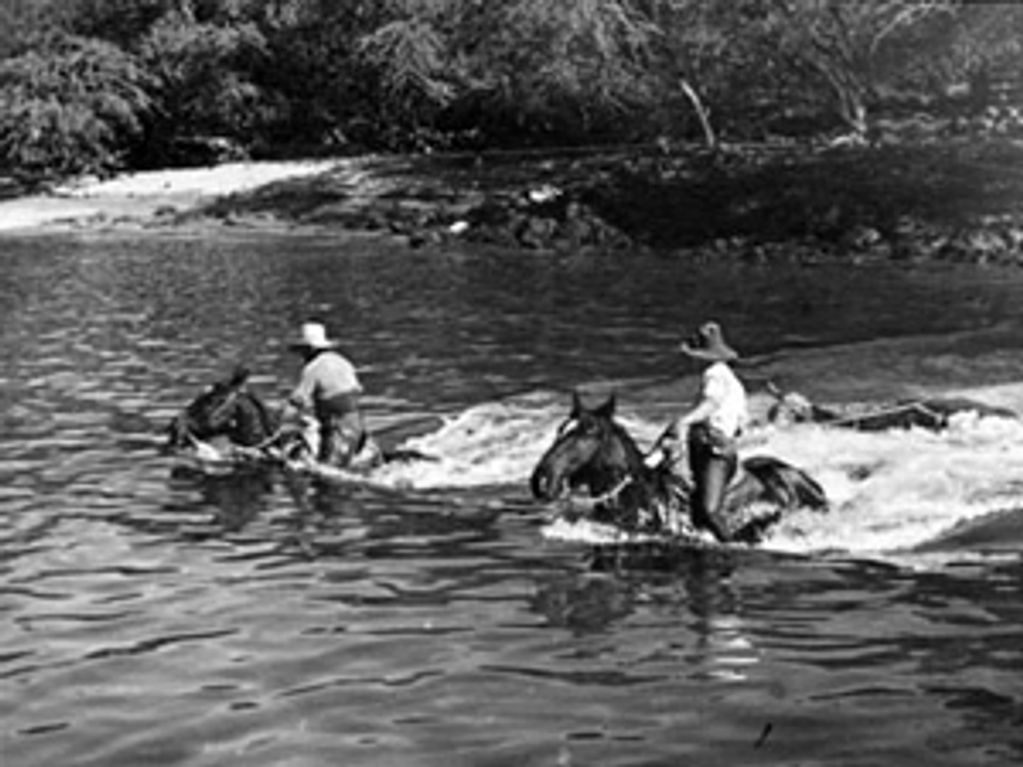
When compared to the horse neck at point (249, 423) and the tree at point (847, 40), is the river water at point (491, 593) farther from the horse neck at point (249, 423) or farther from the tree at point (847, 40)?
the tree at point (847, 40)

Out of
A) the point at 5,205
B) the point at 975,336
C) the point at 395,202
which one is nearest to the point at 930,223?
the point at 975,336

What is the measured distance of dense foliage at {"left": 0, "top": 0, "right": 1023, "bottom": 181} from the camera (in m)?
71.1

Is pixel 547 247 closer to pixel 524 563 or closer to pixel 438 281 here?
pixel 438 281

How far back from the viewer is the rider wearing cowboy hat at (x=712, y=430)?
18.6 m

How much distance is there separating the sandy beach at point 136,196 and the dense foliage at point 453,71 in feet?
10.1

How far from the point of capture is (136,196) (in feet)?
281

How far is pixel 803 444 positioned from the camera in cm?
2444

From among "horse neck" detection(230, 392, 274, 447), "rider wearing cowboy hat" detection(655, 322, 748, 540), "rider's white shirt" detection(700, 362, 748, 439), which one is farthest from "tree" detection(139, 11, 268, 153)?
"rider's white shirt" detection(700, 362, 748, 439)

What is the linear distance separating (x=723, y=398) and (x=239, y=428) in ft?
30.2

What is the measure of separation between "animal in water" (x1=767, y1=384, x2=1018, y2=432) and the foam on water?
0.27 m

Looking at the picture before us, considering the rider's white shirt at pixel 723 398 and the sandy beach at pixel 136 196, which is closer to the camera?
the rider's white shirt at pixel 723 398

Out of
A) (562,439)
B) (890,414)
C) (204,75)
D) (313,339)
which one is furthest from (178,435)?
(204,75)

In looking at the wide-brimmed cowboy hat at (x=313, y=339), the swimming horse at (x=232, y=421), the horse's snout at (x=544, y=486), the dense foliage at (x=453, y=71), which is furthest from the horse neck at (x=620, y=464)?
the dense foliage at (x=453, y=71)

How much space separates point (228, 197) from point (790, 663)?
69.8 m
